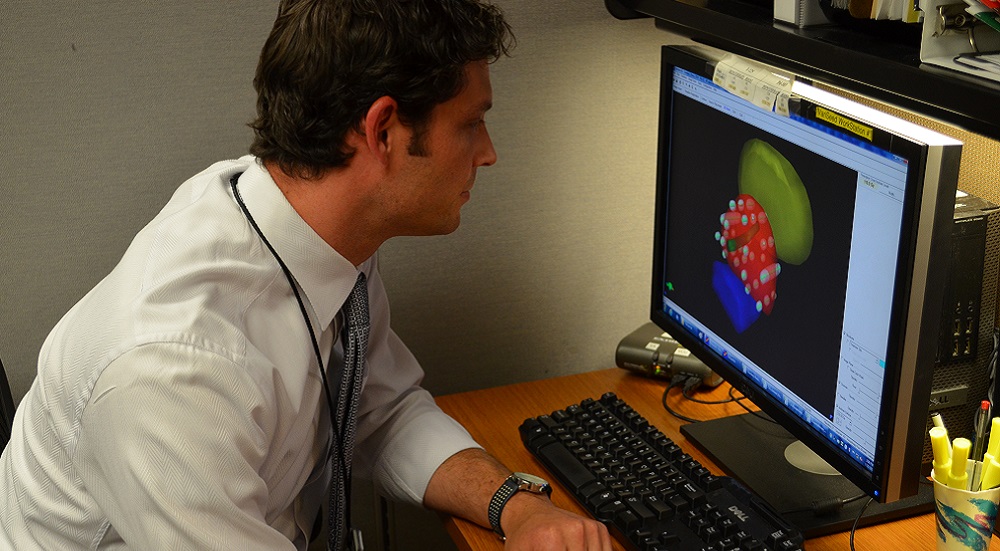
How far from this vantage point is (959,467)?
96 cm

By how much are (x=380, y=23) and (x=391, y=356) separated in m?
0.48

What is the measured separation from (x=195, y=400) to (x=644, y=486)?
507mm

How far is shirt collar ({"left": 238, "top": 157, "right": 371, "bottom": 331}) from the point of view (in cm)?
112

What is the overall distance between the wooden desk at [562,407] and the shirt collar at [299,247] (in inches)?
12.0

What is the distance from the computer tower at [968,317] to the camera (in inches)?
42.9

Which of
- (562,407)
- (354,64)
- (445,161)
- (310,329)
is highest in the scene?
(354,64)

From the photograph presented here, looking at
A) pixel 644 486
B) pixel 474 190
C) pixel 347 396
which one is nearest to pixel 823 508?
pixel 644 486

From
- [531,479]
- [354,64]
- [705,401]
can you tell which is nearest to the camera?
[354,64]

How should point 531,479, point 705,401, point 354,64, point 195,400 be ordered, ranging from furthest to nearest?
1. point 705,401
2. point 531,479
3. point 354,64
4. point 195,400

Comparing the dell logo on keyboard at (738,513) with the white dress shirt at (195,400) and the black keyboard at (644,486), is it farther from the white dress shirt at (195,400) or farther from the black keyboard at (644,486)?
the white dress shirt at (195,400)

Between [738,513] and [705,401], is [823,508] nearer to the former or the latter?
[738,513]

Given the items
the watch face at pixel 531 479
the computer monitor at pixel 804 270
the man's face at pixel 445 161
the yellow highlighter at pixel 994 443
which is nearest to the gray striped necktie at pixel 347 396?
the man's face at pixel 445 161

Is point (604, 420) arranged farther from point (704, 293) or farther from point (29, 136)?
point (29, 136)

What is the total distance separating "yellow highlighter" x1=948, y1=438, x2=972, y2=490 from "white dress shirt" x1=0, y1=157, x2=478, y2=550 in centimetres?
57
